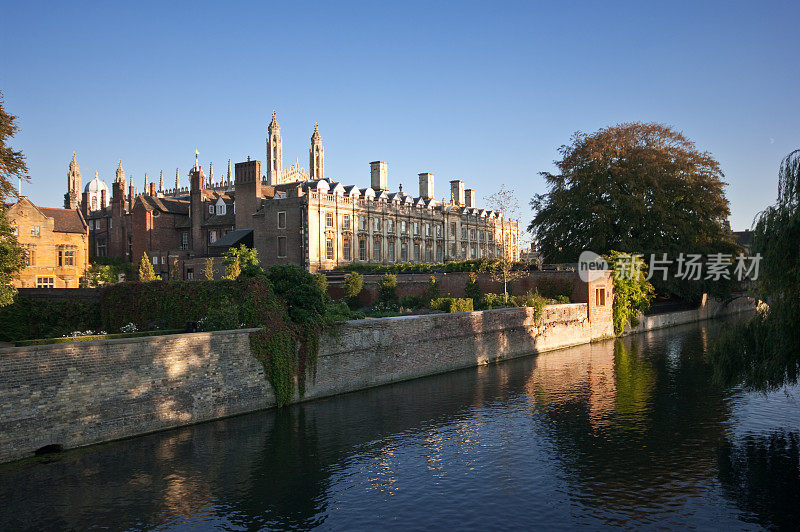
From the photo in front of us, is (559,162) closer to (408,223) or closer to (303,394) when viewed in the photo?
(408,223)

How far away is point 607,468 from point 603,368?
653 inches

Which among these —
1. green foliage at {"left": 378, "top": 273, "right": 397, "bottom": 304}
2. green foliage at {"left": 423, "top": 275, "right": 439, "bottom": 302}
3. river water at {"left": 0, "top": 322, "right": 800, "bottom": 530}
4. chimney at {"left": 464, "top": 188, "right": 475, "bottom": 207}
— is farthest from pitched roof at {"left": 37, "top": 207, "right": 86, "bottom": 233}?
chimney at {"left": 464, "top": 188, "right": 475, "bottom": 207}

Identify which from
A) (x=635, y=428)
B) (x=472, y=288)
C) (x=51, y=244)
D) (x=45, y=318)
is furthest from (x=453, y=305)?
(x=51, y=244)

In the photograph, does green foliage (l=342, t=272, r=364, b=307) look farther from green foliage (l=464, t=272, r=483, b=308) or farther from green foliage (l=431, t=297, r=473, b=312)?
green foliage (l=431, t=297, r=473, b=312)

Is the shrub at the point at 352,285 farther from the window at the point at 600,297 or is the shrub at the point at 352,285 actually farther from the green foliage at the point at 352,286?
the window at the point at 600,297

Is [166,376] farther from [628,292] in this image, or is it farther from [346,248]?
[346,248]

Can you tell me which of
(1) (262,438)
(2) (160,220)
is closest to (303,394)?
(1) (262,438)

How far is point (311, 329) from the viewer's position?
2400cm

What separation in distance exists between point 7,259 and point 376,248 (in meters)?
46.6

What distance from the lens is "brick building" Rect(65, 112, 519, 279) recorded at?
63.1 m

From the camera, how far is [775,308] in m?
16.5

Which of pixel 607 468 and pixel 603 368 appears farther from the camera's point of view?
pixel 603 368

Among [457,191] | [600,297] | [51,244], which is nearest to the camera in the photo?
[600,297]

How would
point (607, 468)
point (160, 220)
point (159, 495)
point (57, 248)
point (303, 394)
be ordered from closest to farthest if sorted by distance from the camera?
point (159, 495) < point (607, 468) < point (303, 394) < point (57, 248) < point (160, 220)
